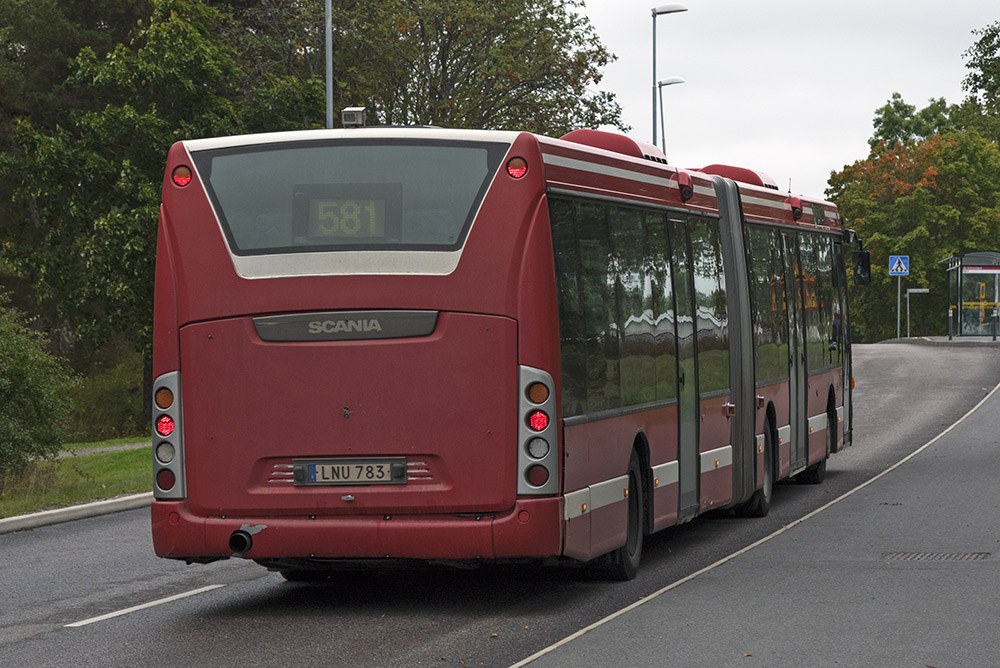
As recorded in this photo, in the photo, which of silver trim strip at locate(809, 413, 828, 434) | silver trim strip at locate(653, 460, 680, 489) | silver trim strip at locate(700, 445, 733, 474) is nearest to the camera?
silver trim strip at locate(653, 460, 680, 489)

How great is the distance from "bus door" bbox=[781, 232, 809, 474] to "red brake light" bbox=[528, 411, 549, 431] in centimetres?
806

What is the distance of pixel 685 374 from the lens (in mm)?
12953

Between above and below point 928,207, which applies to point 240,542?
below

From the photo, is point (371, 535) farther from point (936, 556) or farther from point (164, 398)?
point (936, 556)

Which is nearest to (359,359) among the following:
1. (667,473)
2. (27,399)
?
(667,473)

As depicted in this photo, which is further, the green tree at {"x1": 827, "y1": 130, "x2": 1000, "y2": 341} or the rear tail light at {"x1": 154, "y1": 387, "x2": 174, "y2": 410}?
the green tree at {"x1": 827, "y1": 130, "x2": 1000, "y2": 341}

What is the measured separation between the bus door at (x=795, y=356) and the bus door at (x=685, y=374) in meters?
4.36

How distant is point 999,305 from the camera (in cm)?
5912

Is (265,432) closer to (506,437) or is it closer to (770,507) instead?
(506,437)

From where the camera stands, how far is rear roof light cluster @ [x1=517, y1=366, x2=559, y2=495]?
9.77m

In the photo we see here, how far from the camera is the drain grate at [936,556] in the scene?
40.7 ft

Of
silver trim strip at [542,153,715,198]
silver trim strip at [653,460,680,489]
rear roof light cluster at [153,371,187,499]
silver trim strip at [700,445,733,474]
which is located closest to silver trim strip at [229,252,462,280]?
rear roof light cluster at [153,371,187,499]

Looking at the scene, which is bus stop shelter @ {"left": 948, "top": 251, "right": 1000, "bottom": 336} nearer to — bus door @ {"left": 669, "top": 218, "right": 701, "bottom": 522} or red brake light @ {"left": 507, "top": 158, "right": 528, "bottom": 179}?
bus door @ {"left": 669, "top": 218, "right": 701, "bottom": 522}

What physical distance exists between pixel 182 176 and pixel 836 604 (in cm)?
470
